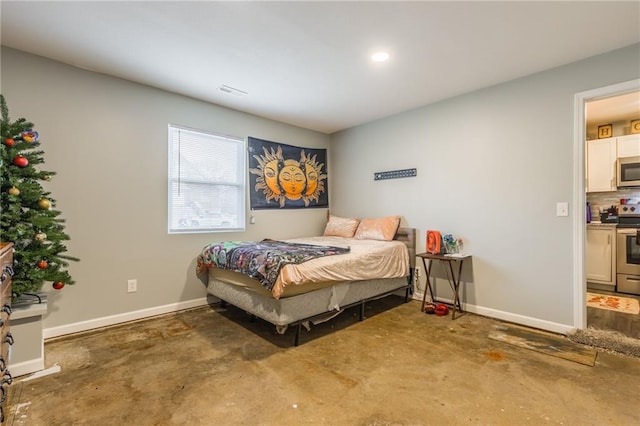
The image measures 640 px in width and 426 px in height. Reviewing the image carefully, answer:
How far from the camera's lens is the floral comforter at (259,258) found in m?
2.39

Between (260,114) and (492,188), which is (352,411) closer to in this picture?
(492,188)

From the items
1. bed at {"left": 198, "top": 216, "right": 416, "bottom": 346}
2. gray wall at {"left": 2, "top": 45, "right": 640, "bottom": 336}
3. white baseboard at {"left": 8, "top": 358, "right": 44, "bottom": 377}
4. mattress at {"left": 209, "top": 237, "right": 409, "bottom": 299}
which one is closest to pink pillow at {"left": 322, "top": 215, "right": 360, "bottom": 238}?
bed at {"left": 198, "top": 216, "right": 416, "bottom": 346}

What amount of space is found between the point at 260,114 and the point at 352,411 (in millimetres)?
3600

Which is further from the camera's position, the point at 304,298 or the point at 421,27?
the point at 304,298

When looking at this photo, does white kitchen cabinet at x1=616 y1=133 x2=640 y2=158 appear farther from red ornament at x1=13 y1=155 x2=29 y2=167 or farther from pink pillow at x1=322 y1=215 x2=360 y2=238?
red ornament at x1=13 y1=155 x2=29 y2=167

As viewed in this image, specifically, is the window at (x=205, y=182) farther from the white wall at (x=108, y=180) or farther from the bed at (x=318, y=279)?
the bed at (x=318, y=279)

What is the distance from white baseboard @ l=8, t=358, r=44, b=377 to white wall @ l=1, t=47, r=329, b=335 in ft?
→ 2.27

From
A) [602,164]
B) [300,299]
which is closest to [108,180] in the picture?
[300,299]

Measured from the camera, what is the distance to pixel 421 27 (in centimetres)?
222

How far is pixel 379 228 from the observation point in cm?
400

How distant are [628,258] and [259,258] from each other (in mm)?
4844

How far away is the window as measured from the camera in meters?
3.42

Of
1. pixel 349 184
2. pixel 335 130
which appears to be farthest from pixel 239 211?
pixel 335 130

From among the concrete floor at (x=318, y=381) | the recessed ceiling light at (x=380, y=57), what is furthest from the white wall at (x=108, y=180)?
the recessed ceiling light at (x=380, y=57)
